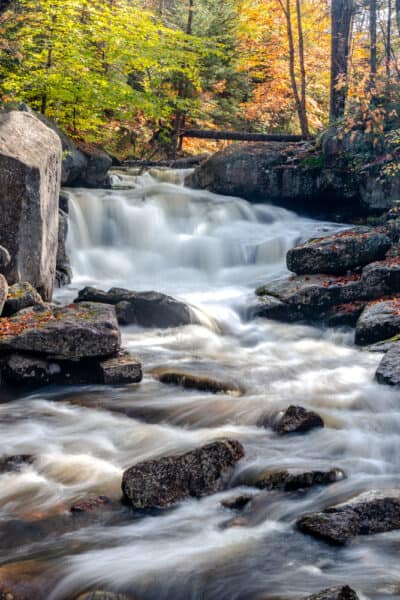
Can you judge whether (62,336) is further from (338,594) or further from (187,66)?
(187,66)

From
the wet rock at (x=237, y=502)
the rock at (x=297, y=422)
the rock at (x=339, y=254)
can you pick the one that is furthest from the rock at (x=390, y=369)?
the rock at (x=339, y=254)

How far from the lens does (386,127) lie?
14.1 metres

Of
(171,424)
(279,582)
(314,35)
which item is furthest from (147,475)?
(314,35)

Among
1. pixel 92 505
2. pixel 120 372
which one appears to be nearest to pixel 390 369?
pixel 120 372

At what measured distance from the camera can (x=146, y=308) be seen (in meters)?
9.21

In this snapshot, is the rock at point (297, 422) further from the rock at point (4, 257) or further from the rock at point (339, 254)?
the rock at point (339, 254)

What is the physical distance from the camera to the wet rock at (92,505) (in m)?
4.15

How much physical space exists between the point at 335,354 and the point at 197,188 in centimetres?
872

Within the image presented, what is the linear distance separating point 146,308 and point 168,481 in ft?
17.0

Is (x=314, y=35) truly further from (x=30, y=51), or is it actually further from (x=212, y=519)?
(x=212, y=519)

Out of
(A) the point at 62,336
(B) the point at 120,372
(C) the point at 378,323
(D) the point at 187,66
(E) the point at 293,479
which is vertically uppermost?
(D) the point at 187,66

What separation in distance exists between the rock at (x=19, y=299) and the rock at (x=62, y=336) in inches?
18.4

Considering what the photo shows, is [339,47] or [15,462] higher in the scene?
[339,47]

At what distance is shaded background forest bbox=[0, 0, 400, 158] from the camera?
13.3m
